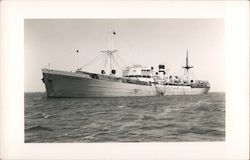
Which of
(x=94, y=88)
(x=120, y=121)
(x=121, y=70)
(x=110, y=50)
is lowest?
(x=120, y=121)

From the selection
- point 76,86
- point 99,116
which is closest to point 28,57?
point 76,86

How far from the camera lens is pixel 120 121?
117 inches

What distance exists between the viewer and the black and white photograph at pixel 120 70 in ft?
9.62

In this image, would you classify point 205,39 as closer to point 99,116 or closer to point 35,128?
point 99,116

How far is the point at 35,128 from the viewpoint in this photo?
2926 mm

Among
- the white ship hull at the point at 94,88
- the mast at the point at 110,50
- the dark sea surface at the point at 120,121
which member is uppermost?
the mast at the point at 110,50

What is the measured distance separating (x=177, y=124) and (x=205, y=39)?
63cm

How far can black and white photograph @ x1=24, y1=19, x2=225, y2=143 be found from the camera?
2.93m

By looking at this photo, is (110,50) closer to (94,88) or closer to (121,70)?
(121,70)

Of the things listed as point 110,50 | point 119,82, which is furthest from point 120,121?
point 110,50

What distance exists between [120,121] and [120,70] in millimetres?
361

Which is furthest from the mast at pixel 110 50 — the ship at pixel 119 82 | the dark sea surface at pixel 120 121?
the dark sea surface at pixel 120 121

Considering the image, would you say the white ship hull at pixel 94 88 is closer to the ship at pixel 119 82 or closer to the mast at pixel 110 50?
the ship at pixel 119 82

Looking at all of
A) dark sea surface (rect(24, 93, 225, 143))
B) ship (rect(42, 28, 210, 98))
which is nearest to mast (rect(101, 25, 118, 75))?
ship (rect(42, 28, 210, 98))
